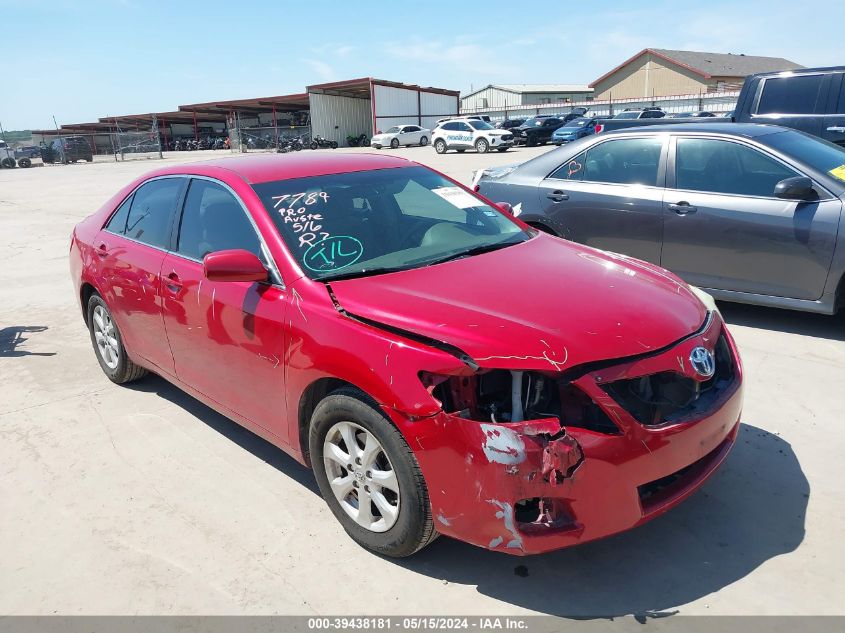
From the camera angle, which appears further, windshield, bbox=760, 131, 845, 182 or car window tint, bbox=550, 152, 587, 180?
car window tint, bbox=550, 152, 587, 180

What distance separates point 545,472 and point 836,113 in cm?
842

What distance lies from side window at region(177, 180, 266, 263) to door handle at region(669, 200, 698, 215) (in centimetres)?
365

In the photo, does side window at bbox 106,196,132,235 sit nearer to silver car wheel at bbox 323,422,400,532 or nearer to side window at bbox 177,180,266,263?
side window at bbox 177,180,266,263

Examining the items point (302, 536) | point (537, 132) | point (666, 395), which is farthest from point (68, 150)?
point (666, 395)

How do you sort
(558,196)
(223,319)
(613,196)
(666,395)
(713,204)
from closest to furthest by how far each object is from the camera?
1. (666,395)
2. (223,319)
3. (713,204)
4. (613,196)
5. (558,196)

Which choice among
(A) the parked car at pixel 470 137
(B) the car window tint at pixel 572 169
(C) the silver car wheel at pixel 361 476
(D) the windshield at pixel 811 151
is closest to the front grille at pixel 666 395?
(C) the silver car wheel at pixel 361 476

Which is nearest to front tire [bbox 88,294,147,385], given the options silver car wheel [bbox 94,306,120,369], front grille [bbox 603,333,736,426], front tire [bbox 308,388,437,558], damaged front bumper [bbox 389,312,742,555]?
silver car wheel [bbox 94,306,120,369]

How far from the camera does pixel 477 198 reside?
13.2ft

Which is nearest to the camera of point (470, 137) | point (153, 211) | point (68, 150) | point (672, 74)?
point (153, 211)

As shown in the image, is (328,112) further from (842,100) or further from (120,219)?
(120,219)

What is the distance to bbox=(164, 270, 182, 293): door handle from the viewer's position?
3566 millimetres

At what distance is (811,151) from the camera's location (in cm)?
518

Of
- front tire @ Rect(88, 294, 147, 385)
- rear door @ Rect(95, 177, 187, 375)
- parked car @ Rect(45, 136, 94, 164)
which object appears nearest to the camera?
rear door @ Rect(95, 177, 187, 375)

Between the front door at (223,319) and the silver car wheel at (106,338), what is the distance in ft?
3.58
